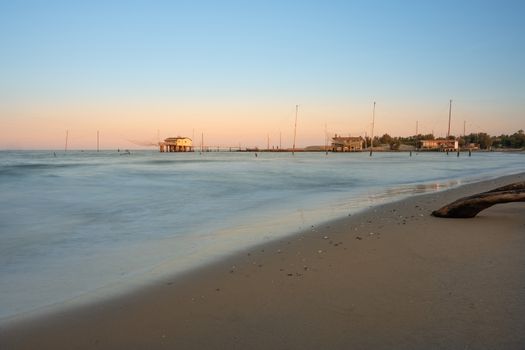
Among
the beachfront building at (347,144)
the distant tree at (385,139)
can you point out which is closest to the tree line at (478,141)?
the distant tree at (385,139)

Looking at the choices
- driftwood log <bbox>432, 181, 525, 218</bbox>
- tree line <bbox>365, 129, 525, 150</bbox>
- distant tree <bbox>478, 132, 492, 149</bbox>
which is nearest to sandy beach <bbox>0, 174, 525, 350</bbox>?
driftwood log <bbox>432, 181, 525, 218</bbox>

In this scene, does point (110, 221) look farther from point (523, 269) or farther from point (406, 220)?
point (523, 269)

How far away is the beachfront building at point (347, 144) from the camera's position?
141m

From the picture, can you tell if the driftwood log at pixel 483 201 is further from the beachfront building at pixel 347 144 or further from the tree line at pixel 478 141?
the tree line at pixel 478 141

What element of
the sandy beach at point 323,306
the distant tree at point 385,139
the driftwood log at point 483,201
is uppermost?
the distant tree at point 385,139

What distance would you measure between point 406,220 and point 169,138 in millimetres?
139063

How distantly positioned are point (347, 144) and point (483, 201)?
136 metres

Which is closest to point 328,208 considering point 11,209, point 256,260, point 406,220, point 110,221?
point 406,220

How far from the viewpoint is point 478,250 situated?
17.8 ft

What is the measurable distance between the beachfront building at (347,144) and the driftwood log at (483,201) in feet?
444

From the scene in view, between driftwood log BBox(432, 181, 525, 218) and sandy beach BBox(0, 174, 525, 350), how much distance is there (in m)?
1.59

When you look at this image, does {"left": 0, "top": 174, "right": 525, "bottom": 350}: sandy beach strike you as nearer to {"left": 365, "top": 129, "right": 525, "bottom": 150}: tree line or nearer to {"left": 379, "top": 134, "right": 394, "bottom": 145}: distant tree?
{"left": 365, "top": 129, "right": 525, "bottom": 150}: tree line

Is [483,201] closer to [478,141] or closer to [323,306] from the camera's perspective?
[323,306]

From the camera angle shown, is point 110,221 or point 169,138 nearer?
point 110,221
